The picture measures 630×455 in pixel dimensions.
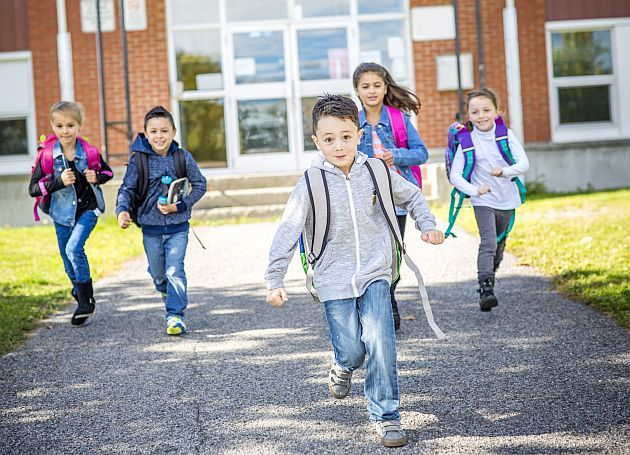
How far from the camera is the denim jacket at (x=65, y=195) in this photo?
6.93m

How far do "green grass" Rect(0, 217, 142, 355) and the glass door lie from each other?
9.37 ft

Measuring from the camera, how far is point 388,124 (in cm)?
619

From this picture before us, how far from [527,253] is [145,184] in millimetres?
4389

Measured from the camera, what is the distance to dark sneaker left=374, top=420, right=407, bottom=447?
3865mm

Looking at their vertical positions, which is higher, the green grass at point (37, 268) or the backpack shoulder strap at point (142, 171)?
the backpack shoulder strap at point (142, 171)

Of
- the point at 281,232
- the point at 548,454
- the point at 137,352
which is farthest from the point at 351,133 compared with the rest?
the point at 137,352

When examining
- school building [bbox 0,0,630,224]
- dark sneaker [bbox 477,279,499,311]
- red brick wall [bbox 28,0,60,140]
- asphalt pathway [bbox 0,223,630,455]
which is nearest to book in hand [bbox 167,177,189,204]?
asphalt pathway [bbox 0,223,630,455]

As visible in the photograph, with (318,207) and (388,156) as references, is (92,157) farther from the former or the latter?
(318,207)

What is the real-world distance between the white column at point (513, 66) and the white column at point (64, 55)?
25.1 ft

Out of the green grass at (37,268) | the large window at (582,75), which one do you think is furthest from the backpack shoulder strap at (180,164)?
the large window at (582,75)

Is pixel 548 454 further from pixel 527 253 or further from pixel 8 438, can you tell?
pixel 527 253

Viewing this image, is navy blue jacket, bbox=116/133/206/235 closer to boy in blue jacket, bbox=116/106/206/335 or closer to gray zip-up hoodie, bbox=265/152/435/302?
boy in blue jacket, bbox=116/106/206/335

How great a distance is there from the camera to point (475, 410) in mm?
4336

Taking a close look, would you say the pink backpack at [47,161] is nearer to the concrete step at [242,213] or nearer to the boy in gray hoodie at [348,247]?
the boy in gray hoodie at [348,247]
